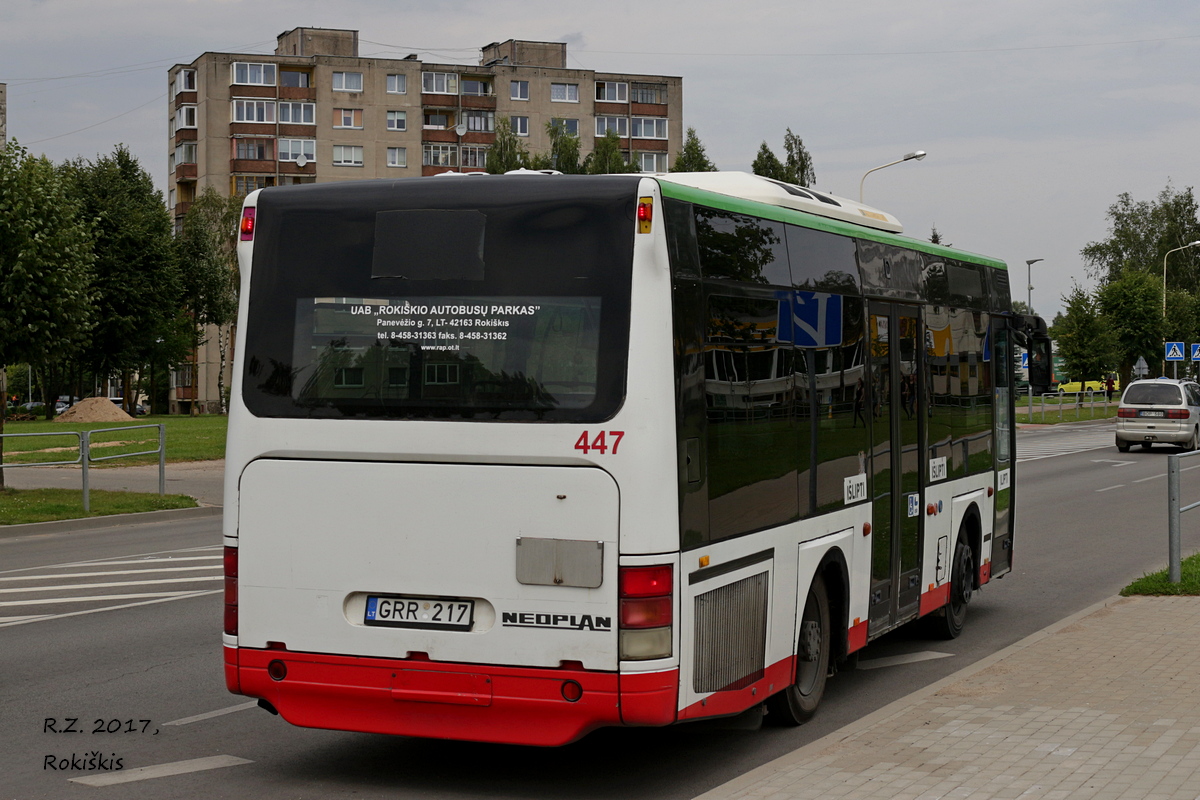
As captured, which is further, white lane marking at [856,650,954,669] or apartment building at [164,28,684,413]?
apartment building at [164,28,684,413]

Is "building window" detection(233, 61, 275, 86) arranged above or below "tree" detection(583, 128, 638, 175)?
above

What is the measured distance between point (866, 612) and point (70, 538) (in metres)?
12.9

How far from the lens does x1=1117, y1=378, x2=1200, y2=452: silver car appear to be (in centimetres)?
3762

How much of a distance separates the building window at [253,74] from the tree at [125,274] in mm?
25684

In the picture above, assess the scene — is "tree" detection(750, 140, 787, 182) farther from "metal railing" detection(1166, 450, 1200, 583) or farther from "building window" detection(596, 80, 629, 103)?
"metal railing" detection(1166, 450, 1200, 583)

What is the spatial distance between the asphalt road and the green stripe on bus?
269 cm

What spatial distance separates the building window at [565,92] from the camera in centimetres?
10275

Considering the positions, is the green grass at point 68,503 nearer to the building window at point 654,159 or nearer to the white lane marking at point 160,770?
the white lane marking at point 160,770

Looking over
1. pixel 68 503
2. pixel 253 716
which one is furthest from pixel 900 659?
pixel 68 503

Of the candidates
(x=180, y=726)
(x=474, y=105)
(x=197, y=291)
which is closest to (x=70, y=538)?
(x=180, y=726)

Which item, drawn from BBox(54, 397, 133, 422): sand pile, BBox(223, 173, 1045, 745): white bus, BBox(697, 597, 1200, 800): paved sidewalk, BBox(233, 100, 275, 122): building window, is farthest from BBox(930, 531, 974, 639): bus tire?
BBox(233, 100, 275, 122): building window

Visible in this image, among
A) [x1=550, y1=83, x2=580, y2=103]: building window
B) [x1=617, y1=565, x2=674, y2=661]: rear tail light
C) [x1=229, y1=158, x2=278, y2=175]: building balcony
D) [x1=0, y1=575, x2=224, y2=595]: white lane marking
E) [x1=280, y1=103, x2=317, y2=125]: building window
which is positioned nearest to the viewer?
[x1=617, y1=565, x2=674, y2=661]: rear tail light

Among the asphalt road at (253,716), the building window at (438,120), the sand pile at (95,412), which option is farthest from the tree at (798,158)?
the asphalt road at (253,716)

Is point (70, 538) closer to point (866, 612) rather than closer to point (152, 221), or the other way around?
point (866, 612)
